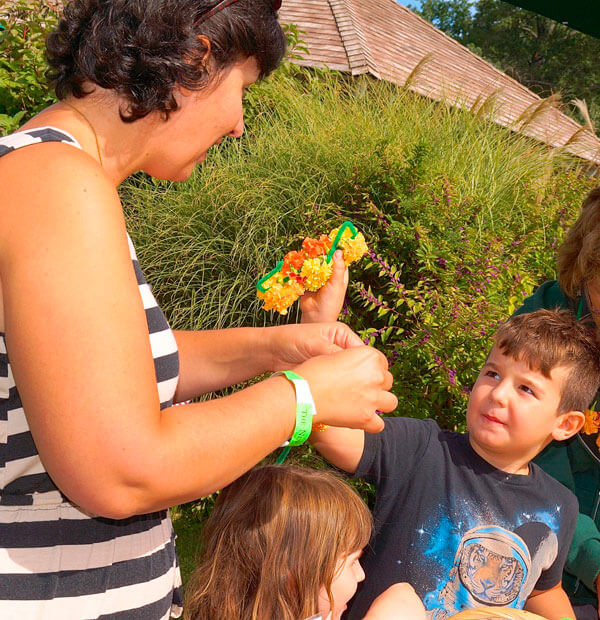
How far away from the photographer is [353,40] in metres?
11.1

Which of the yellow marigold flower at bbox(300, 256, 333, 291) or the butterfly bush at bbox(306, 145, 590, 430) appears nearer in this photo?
the yellow marigold flower at bbox(300, 256, 333, 291)

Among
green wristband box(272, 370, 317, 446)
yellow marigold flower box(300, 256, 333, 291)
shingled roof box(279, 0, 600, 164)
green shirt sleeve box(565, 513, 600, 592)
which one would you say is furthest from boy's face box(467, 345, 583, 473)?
shingled roof box(279, 0, 600, 164)

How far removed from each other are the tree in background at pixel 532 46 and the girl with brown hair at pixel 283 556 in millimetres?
30601

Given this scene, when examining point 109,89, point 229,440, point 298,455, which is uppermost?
point 109,89

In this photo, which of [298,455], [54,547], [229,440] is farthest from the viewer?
[298,455]

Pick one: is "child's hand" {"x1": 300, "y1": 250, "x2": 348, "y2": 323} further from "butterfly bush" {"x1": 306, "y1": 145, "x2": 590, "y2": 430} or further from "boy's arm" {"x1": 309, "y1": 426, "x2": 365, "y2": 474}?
"butterfly bush" {"x1": 306, "y1": 145, "x2": 590, "y2": 430}

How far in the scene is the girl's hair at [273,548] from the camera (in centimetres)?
164

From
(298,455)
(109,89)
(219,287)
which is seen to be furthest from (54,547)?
(219,287)

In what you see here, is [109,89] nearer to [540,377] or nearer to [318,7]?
[540,377]

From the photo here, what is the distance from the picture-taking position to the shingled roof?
759 centimetres

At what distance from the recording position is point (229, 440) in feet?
3.67

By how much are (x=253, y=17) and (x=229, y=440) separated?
86cm

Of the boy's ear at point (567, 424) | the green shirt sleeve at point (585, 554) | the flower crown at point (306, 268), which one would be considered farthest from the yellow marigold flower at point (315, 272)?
the green shirt sleeve at point (585, 554)

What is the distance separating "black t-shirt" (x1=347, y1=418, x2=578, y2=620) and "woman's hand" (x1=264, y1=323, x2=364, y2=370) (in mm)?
528
